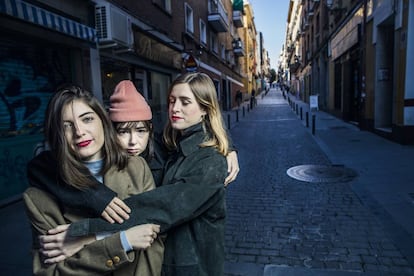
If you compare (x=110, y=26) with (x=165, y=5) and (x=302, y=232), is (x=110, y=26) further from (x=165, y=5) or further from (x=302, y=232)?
(x=302, y=232)

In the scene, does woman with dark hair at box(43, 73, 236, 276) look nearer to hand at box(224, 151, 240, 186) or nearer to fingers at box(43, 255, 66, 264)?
fingers at box(43, 255, 66, 264)

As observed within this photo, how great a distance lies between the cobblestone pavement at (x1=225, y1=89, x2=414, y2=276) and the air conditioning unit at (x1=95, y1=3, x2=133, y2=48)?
4777mm

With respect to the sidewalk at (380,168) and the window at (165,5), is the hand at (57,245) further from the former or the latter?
the window at (165,5)

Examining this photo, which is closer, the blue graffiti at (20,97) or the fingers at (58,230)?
the fingers at (58,230)

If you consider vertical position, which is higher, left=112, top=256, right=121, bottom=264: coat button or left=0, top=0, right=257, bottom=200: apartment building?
left=0, top=0, right=257, bottom=200: apartment building

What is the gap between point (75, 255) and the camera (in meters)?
1.23

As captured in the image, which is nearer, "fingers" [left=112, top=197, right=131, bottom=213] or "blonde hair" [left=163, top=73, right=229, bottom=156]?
"fingers" [left=112, top=197, right=131, bottom=213]

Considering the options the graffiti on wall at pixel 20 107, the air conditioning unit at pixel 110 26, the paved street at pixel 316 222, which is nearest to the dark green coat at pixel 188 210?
the paved street at pixel 316 222

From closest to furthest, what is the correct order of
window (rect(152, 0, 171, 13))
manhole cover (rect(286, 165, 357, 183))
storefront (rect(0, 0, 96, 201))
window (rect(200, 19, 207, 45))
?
storefront (rect(0, 0, 96, 201)) → manhole cover (rect(286, 165, 357, 183)) → window (rect(152, 0, 171, 13)) → window (rect(200, 19, 207, 45))

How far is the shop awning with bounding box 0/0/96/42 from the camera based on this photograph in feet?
13.6

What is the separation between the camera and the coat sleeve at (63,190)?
3.99ft

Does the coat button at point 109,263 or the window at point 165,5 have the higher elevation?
the window at point 165,5

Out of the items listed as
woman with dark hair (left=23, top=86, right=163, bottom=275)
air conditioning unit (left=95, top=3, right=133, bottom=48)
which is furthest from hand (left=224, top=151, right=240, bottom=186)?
air conditioning unit (left=95, top=3, right=133, bottom=48)

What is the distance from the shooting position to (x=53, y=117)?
1307mm
